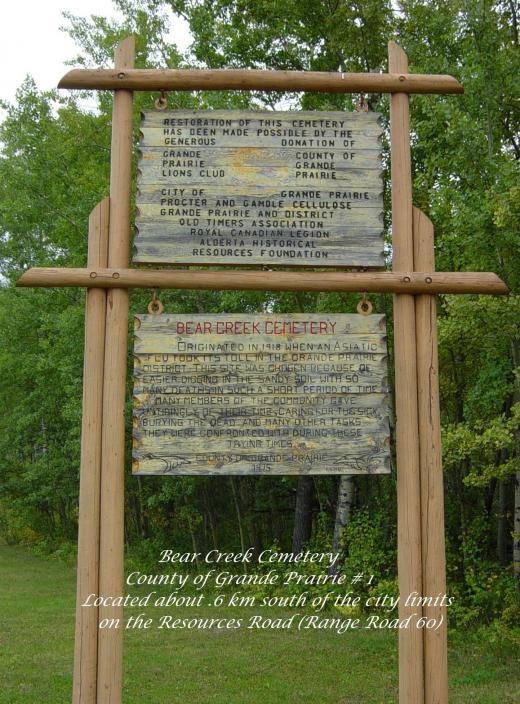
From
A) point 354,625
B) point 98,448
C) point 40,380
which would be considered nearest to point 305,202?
point 98,448

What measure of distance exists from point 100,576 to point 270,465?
1.13m

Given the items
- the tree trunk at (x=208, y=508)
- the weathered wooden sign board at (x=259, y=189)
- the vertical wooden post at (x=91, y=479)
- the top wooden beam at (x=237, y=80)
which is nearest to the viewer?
the vertical wooden post at (x=91, y=479)

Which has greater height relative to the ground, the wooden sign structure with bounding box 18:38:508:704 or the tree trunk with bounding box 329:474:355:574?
the wooden sign structure with bounding box 18:38:508:704

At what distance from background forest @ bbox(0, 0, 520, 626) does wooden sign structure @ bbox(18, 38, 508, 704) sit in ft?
13.4

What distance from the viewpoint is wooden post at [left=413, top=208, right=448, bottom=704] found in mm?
4270

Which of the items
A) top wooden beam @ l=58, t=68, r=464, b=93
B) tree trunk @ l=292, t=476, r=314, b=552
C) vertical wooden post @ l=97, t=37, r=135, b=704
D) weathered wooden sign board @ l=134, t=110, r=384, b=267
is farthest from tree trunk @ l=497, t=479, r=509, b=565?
vertical wooden post @ l=97, t=37, r=135, b=704

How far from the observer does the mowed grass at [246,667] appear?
759 centimetres

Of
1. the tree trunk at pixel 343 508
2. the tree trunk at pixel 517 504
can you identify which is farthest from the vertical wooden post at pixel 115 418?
the tree trunk at pixel 343 508

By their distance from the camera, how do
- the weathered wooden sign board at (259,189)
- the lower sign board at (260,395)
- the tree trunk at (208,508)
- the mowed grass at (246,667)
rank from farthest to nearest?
the tree trunk at (208,508) < the mowed grass at (246,667) < the weathered wooden sign board at (259,189) < the lower sign board at (260,395)

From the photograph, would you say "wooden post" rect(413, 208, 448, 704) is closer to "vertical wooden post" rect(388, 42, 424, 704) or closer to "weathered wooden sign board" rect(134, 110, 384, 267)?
"vertical wooden post" rect(388, 42, 424, 704)

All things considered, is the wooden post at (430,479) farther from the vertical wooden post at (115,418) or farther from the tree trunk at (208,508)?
the tree trunk at (208,508)

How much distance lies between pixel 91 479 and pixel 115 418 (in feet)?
1.20

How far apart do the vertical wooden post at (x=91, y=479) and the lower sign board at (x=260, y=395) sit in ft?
0.75

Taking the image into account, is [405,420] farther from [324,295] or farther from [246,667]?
[324,295]
